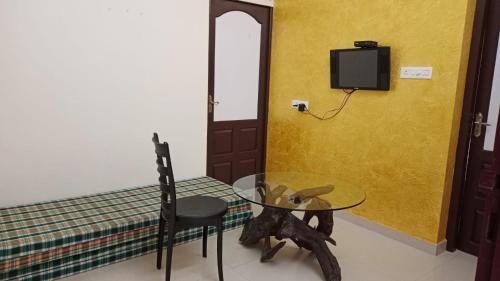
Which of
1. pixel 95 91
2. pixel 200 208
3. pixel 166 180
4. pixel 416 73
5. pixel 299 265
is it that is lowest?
pixel 299 265

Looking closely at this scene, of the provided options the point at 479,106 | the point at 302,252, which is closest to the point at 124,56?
the point at 302,252

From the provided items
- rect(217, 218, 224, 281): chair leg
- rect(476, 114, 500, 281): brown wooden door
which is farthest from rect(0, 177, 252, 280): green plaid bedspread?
rect(476, 114, 500, 281): brown wooden door

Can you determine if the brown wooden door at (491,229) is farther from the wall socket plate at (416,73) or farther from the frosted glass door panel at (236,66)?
the frosted glass door panel at (236,66)

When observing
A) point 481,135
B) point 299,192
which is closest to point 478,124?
point 481,135

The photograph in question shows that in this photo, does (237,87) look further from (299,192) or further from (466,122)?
(466,122)

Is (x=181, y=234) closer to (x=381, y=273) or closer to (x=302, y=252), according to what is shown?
(x=302, y=252)

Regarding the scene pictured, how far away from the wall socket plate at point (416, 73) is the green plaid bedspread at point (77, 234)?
1.80 meters

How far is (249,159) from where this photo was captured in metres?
4.25

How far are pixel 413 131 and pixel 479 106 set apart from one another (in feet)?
1.65

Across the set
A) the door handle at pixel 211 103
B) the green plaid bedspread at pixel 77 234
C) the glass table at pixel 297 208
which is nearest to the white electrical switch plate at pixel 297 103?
the door handle at pixel 211 103

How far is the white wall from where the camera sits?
266cm

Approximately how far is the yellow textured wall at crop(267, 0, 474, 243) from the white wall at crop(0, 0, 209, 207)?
1067 millimetres

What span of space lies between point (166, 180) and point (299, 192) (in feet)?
3.20

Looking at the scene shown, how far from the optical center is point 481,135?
277 cm
